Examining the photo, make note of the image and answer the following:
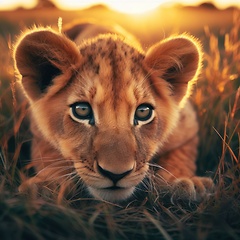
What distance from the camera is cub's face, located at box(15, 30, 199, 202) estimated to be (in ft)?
9.10

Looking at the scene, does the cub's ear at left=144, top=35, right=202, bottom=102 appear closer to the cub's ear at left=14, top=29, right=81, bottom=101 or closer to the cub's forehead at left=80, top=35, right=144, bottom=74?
the cub's forehead at left=80, top=35, right=144, bottom=74

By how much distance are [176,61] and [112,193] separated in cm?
111

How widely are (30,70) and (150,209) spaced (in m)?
1.27

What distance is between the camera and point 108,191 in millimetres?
2783

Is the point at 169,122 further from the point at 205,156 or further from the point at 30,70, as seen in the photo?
the point at 30,70

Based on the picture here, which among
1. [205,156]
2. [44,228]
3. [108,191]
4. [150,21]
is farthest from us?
[150,21]

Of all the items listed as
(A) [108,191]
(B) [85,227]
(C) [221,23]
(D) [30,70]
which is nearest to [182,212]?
(A) [108,191]

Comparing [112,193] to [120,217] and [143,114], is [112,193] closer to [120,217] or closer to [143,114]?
[120,217]

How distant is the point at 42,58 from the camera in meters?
3.16

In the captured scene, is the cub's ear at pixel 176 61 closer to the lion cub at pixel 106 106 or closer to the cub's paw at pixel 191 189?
the lion cub at pixel 106 106

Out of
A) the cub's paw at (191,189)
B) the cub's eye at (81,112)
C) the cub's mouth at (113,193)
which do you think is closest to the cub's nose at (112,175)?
the cub's mouth at (113,193)

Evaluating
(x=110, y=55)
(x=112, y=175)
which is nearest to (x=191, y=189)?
(x=112, y=175)

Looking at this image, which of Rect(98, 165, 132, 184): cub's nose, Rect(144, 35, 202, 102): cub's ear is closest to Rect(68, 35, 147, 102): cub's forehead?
Rect(144, 35, 202, 102): cub's ear

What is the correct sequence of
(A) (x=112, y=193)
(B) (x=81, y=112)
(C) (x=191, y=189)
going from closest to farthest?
(A) (x=112, y=193), (B) (x=81, y=112), (C) (x=191, y=189)
